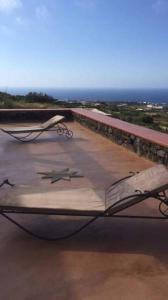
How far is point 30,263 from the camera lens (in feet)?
9.39

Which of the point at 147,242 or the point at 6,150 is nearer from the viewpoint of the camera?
the point at 147,242

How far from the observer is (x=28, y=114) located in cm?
1192

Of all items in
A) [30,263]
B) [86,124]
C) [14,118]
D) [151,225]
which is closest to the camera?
[30,263]

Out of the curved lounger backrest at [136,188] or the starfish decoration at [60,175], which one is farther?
the starfish decoration at [60,175]

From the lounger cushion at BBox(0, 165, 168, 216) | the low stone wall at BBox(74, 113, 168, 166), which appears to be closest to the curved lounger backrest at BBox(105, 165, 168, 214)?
the lounger cushion at BBox(0, 165, 168, 216)

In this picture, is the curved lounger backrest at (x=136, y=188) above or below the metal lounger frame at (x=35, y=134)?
above

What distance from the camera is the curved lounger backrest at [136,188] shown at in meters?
3.08

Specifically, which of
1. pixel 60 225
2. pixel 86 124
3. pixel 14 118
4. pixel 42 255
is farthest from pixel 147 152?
pixel 14 118

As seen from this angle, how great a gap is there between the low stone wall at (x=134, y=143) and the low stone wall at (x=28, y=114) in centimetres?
255

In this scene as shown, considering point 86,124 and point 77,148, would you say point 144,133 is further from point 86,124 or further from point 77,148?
point 86,124

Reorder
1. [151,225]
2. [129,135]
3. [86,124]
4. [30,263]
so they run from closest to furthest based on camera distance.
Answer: [30,263] < [151,225] < [129,135] < [86,124]

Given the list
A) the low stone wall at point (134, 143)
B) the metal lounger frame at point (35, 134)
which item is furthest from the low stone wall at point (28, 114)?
the low stone wall at point (134, 143)

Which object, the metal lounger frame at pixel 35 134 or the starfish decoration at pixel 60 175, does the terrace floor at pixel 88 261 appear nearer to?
the starfish decoration at pixel 60 175

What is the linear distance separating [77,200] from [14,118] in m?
8.83
